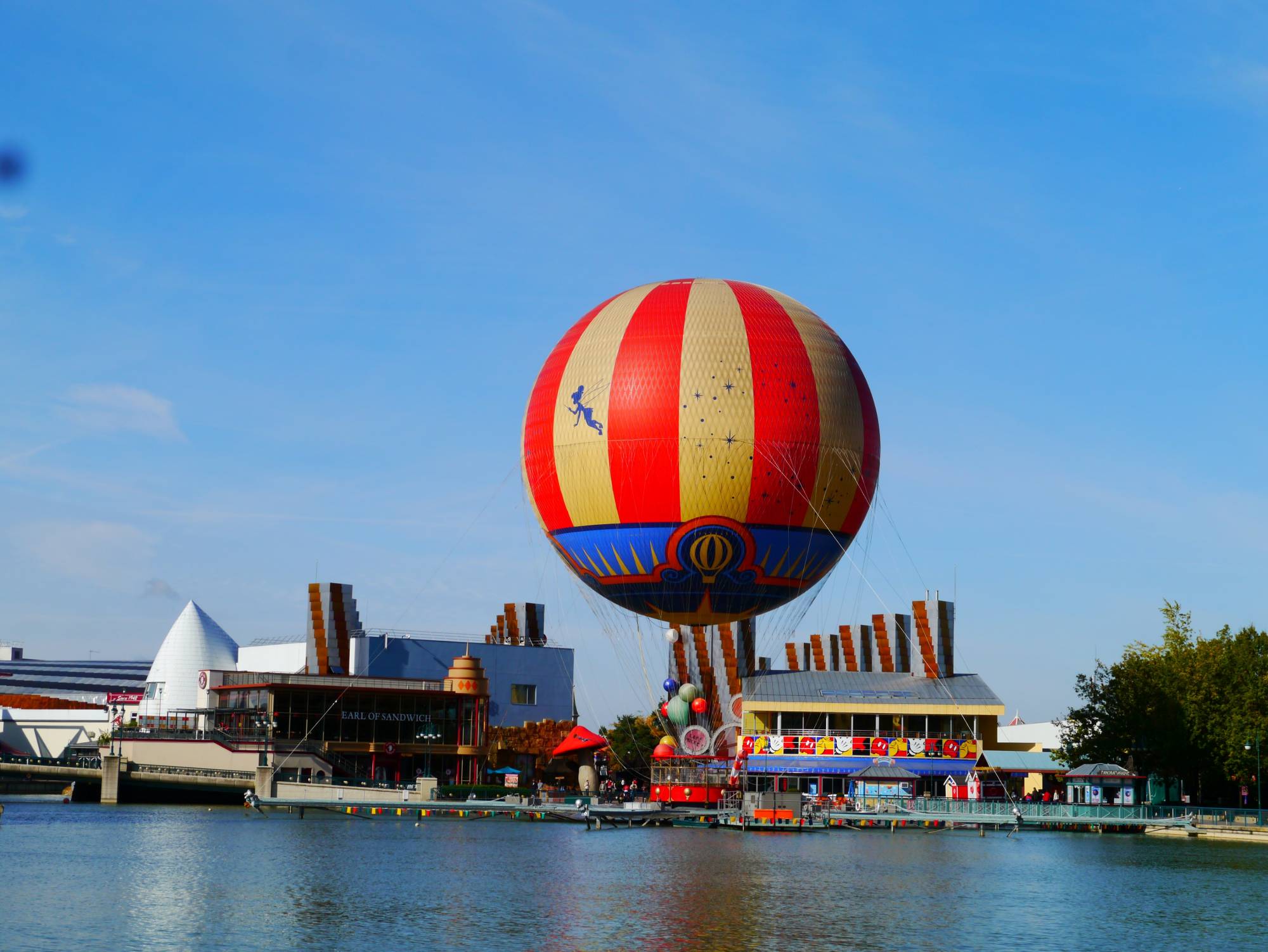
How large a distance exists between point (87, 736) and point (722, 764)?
8079 cm

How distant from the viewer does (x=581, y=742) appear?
317 feet

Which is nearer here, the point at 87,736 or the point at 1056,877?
the point at 1056,877

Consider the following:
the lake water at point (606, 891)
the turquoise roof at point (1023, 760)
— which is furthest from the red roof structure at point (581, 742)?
the turquoise roof at point (1023, 760)

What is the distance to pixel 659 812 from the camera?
74.8 m

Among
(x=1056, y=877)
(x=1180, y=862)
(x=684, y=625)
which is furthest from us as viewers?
(x=684, y=625)

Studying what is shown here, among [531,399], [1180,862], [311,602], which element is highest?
[531,399]

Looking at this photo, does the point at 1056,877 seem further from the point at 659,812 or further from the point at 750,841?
the point at 659,812

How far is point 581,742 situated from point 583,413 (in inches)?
1203

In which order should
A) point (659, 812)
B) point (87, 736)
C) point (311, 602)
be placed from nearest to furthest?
point (659, 812) < point (311, 602) < point (87, 736)

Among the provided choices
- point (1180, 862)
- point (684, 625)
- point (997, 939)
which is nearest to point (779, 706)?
point (684, 625)

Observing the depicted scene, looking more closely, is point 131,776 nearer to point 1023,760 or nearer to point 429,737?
point 429,737

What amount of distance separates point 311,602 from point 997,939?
7184 cm

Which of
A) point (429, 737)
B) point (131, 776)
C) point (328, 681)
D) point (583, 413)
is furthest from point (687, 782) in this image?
point (131, 776)

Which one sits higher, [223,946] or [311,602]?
[311,602]
